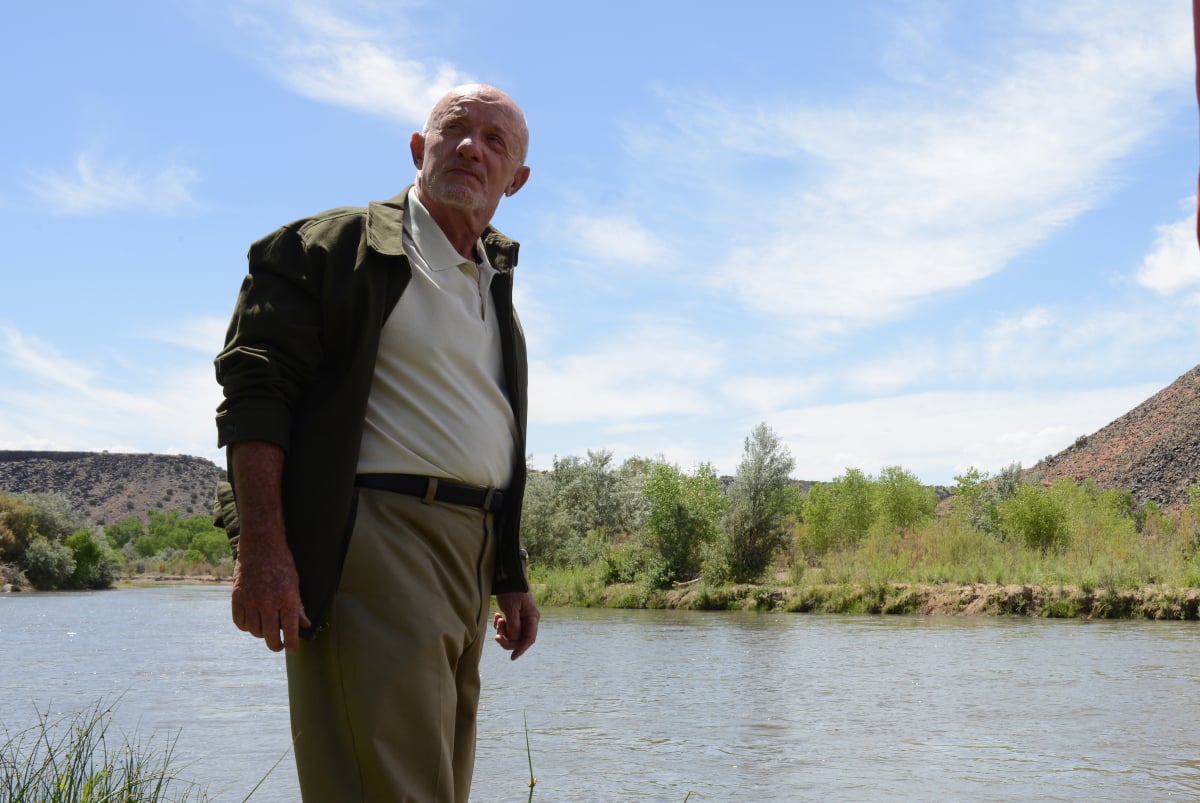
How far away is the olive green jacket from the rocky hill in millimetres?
55036

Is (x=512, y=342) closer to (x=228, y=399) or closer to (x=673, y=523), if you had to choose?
(x=228, y=399)

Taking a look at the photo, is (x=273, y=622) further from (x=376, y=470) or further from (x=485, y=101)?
(x=485, y=101)

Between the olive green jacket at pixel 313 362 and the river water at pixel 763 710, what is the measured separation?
1.13 metres

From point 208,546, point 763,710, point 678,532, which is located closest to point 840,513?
point 678,532

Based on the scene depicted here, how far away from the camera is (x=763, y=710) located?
31.9 ft

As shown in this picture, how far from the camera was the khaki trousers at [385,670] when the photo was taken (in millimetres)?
2057

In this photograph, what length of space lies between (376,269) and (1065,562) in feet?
77.0

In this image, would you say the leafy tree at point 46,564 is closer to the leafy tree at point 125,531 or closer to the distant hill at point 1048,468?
the distant hill at point 1048,468

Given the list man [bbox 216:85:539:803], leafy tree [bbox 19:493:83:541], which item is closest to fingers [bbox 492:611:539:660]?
man [bbox 216:85:539:803]

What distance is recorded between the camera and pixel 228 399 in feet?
6.95

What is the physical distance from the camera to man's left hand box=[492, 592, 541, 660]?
2.75 m

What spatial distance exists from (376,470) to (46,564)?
56074 mm

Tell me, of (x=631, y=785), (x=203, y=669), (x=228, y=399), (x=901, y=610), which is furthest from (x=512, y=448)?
(x=901, y=610)

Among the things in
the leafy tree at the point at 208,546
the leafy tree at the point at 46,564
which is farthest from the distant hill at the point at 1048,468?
the leafy tree at the point at 46,564
